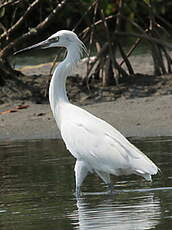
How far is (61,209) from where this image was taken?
7.43 metres

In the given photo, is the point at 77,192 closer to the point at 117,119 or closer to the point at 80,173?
the point at 80,173

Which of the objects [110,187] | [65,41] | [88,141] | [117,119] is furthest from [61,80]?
[117,119]

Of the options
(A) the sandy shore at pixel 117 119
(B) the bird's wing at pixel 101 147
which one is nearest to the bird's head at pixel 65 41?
(B) the bird's wing at pixel 101 147

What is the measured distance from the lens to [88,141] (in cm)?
853

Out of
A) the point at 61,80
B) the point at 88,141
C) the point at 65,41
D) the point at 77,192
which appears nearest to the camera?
the point at 77,192

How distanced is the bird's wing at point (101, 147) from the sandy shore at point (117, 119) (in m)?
3.26

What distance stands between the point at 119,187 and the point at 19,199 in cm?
113

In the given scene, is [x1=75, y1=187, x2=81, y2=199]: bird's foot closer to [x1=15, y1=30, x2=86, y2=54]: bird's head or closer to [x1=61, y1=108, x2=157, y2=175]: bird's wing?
[x1=61, y1=108, x2=157, y2=175]: bird's wing

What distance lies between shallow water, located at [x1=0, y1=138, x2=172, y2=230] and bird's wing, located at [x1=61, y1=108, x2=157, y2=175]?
0.86ft

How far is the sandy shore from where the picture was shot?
1228 cm

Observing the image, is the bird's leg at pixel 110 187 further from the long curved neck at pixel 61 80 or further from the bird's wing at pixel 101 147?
the long curved neck at pixel 61 80

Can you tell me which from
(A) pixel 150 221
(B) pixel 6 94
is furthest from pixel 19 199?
(B) pixel 6 94

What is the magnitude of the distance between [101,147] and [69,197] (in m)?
0.65

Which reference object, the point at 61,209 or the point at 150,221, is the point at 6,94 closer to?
the point at 61,209
